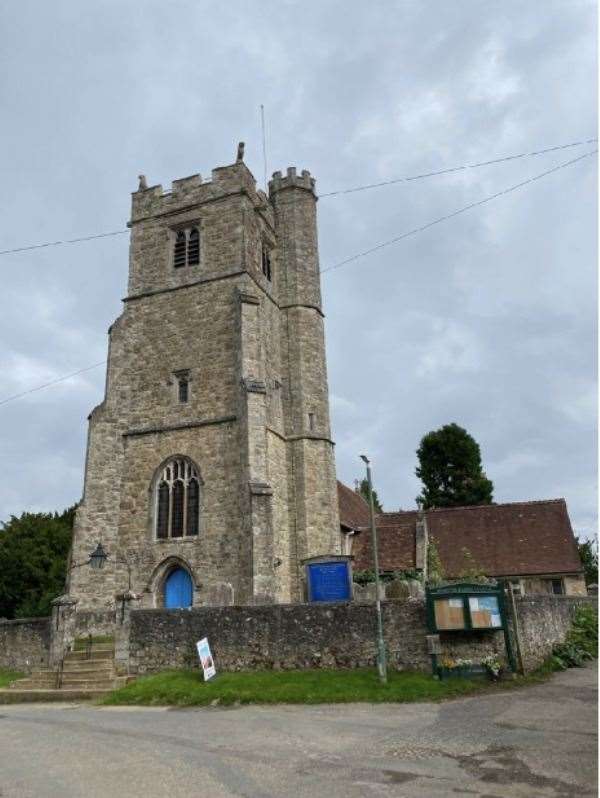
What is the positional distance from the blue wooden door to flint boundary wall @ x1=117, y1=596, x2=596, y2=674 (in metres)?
4.78

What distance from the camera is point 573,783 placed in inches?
260

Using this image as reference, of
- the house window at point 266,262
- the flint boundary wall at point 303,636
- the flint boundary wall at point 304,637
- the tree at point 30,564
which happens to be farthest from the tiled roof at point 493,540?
the tree at point 30,564

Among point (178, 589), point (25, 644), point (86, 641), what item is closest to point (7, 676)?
point (25, 644)

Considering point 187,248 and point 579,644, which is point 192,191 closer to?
point 187,248

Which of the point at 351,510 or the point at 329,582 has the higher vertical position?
the point at 351,510

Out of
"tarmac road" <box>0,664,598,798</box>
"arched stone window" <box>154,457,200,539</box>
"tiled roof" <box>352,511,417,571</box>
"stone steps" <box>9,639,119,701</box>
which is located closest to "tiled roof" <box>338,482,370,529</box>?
"tiled roof" <box>352,511,417,571</box>

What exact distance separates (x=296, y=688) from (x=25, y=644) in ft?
32.6

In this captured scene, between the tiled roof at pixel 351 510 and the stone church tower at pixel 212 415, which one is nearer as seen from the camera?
the stone church tower at pixel 212 415

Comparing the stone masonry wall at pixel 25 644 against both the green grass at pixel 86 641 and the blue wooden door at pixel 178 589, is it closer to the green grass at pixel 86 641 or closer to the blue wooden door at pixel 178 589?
the green grass at pixel 86 641

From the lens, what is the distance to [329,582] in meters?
17.6

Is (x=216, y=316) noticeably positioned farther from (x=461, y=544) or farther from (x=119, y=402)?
(x=461, y=544)

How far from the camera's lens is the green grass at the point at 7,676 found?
17344mm

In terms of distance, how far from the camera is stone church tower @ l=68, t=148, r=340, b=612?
20.9 meters

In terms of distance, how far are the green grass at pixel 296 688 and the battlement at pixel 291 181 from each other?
69.3 ft
